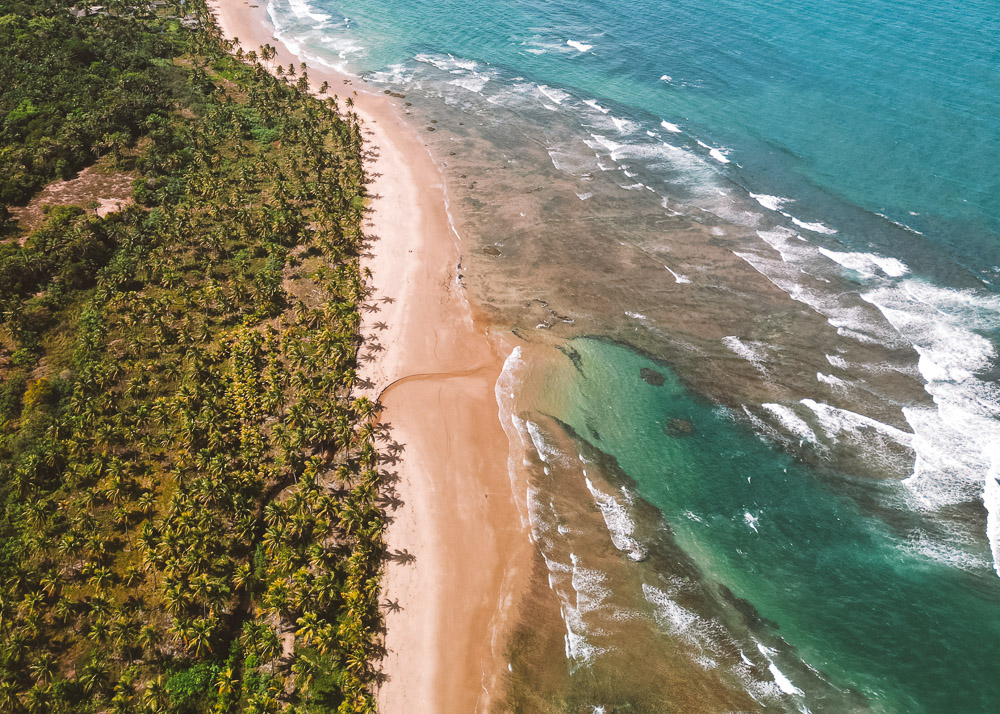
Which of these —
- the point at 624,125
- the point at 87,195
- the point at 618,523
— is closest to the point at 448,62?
the point at 624,125

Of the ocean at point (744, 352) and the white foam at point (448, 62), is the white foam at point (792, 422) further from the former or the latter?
the white foam at point (448, 62)

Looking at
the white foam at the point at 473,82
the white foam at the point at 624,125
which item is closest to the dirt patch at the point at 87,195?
the white foam at the point at 473,82

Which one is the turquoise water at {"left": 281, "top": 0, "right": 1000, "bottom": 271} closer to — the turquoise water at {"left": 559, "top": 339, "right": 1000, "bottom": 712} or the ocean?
the ocean

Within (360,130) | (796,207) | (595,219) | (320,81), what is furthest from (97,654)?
(320,81)

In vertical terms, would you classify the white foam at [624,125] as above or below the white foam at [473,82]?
below

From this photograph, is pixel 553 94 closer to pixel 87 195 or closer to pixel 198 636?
pixel 87 195

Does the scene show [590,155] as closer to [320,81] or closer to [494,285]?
[494,285]
